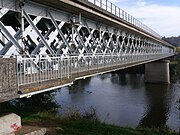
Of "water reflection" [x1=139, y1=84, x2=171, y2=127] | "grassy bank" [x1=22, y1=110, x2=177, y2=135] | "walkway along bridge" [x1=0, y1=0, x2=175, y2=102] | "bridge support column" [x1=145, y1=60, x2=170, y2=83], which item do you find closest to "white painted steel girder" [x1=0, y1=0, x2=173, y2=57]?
"walkway along bridge" [x1=0, y1=0, x2=175, y2=102]

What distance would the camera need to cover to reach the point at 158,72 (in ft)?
158

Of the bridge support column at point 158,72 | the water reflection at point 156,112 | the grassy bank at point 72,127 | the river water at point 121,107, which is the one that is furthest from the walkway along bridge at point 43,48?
the bridge support column at point 158,72

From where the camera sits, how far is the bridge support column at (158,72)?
154 ft

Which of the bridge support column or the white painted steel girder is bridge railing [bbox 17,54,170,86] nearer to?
the white painted steel girder

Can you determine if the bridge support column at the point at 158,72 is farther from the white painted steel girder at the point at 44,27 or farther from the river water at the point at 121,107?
the white painted steel girder at the point at 44,27

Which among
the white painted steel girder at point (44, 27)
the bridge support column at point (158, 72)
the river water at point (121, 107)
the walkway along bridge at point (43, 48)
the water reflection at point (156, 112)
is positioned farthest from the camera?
the bridge support column at point (158, 72)

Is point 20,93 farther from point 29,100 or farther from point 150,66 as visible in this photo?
point 150,66

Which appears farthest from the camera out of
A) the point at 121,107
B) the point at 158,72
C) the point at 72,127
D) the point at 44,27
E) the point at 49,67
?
the point at 158,72

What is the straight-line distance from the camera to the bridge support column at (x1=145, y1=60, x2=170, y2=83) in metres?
47.0

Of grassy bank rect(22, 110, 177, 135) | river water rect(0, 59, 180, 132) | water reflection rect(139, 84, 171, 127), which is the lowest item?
water reflection rect(139, 84, 171, 127)

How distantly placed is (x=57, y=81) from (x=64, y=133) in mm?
2061

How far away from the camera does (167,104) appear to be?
1093 inches

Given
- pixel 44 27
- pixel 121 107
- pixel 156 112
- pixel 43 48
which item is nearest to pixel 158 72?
pixel 156 112

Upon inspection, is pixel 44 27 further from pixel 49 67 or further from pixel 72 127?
pixel 72 127
